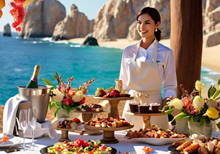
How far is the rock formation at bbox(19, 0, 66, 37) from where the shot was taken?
9375 centimetres

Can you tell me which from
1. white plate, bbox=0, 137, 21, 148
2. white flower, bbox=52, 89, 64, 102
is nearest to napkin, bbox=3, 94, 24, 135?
white plate, bbox=0, 137, 21, 148

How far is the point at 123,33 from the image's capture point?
66438 mm

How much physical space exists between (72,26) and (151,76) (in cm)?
7881

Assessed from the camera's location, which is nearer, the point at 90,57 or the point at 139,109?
the point at 139,109

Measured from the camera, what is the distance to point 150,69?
3.02 metres

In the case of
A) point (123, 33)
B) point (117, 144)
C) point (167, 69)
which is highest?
point (123, 33)

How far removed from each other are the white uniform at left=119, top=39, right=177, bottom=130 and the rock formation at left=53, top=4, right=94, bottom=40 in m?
77.8

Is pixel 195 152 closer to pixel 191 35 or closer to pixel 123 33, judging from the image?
pixel 191 35

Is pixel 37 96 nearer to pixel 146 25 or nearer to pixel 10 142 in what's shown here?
pixel 10 142

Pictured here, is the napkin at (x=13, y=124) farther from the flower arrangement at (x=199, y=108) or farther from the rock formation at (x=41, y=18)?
the rock formation at (x=41, y=18)

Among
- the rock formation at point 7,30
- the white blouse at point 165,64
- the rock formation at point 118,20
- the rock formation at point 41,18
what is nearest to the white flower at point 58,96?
the white blouse at point 165,64

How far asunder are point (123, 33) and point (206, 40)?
3543 cm

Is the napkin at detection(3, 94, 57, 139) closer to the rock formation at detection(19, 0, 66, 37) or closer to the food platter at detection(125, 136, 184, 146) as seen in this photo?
the food platter at detection(125, 136, 184, 146)

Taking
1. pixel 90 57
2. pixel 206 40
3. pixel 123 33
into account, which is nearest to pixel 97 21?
pixel 123 33
